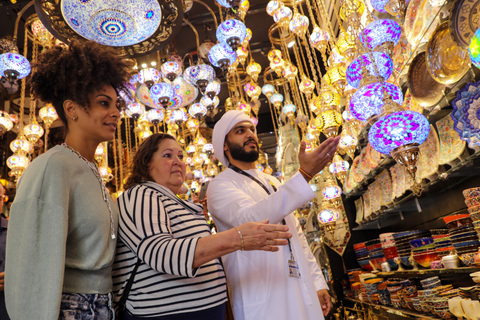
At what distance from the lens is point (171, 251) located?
1059 millimetres

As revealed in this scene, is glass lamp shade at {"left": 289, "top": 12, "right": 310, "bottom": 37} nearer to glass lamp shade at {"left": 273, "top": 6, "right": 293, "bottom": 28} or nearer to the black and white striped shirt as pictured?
glass lamp shade at {"left": 273, "top": 6, "right": 293, "bottom": 28}

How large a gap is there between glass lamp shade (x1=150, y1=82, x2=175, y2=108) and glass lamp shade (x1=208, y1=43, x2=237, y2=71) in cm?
58

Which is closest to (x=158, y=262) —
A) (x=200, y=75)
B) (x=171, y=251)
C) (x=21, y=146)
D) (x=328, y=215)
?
(x=171, y=251)

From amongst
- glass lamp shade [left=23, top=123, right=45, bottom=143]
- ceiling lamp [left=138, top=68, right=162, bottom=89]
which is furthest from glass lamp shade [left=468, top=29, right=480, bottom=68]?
glass lamp shade [left=23, top=123, right=45, bottom=143]

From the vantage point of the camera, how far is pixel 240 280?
1.64 metres

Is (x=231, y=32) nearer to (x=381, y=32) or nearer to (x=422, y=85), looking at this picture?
(x=381, y=32)

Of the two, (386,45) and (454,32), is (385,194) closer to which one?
(386,45)

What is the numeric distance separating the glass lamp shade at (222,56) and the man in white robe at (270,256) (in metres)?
1.17

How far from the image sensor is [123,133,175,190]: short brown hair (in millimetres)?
1495

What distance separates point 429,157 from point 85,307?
205 centimetres

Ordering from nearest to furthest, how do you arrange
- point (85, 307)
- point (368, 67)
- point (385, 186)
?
point (85, 307) < point (368, 67) < point (385, 186)

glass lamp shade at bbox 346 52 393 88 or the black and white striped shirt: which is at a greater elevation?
glass lamp shade at bbox 346 52 393 88

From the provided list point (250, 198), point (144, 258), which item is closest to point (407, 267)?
point (250, 198)

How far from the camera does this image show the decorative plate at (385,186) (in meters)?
3.07
